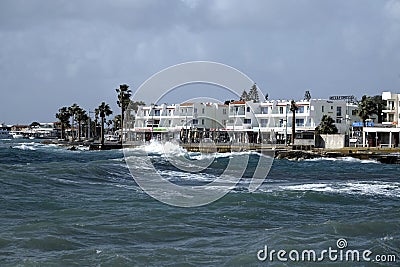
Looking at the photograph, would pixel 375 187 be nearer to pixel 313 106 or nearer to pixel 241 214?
pixel 241 214

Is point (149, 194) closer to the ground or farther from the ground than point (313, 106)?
closer to the ground

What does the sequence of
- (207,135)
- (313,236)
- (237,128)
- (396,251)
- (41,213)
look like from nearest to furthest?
(396,251) → (313,236) → (41,213) → (237,128) → (207,135)

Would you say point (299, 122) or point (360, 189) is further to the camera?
point (299, 122)

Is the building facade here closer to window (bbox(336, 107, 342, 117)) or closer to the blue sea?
window (bbox(336, 107, 342, 117))

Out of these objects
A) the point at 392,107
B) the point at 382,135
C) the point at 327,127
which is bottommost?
the point at 382,135

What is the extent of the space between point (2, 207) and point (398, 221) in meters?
13.0

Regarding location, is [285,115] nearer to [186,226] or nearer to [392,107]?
[392,107]

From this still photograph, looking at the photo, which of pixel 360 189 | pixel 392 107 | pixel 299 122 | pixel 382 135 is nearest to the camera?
pixel 360 189

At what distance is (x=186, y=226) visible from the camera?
49.5ft

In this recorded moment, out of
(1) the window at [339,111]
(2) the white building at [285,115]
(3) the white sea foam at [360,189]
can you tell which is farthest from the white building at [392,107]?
(3) the white sea foam at [360,189]

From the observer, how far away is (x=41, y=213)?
17156mm

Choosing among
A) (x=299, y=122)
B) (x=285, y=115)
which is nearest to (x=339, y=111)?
(x=299, y=122)

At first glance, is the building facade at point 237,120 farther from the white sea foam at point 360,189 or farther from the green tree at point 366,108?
the white sea foam at point 360,189

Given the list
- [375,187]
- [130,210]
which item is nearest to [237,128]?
[375,187]
